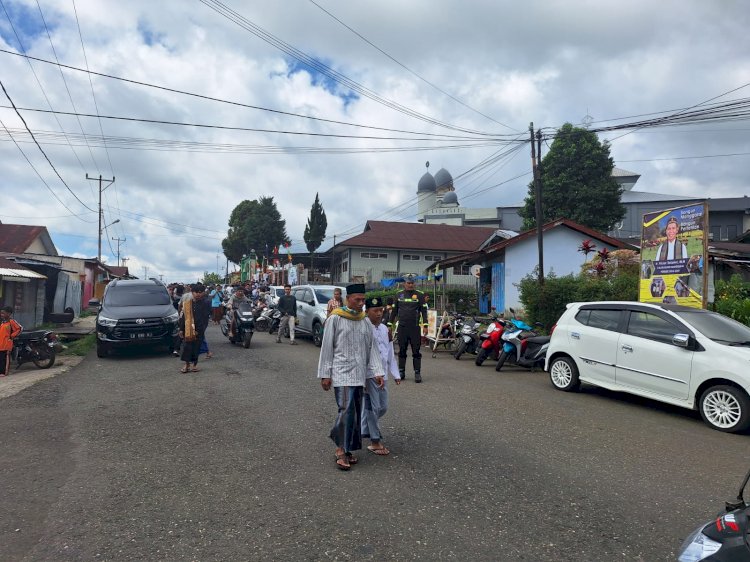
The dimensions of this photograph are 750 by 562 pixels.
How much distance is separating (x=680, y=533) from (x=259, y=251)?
216 feet

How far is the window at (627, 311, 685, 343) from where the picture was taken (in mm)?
7368

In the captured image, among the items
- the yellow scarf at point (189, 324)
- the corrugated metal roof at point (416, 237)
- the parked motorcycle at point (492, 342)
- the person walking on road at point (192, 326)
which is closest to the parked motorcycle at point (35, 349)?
the person walking on road at point (192, 326)

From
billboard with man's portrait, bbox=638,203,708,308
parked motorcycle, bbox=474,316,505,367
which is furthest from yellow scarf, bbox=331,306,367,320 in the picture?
billboard with man's portrait, bbox=638,203,708,308

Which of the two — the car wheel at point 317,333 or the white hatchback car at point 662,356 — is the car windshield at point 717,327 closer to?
the white hatchback car at point 662,356

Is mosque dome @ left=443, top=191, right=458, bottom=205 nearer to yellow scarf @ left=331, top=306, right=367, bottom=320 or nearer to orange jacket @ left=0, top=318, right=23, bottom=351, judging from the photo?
orange jacket @ left=0, top=318, right=23, bottom=351

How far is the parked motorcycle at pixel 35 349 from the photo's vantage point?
10.8m

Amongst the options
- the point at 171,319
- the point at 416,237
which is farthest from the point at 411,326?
the point at 416,237

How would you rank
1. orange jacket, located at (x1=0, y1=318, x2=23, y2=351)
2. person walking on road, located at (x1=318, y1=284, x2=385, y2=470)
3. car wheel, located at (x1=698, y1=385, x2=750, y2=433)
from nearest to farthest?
person walking on road, located at (x1=318, y1=284, x2=385, y2=470) < car wheel, located at (x1=698, y1=385, x2=750, y2=433) < orange jacket, located at (x1=0, y1=318, x2=23, y2=351)

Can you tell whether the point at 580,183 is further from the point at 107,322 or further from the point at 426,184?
the point at 426,184

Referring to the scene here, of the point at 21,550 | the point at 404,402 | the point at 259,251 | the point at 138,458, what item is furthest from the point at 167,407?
the point at 259,251

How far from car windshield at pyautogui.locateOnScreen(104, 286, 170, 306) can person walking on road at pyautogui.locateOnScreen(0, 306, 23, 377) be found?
2479 millimetres

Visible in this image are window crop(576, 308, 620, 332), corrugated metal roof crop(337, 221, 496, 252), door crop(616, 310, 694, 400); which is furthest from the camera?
corrugated metal roof crop(337, 221, 496, 252)

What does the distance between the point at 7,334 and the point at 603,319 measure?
10931 mm

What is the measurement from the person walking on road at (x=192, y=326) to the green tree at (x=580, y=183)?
2603cm
